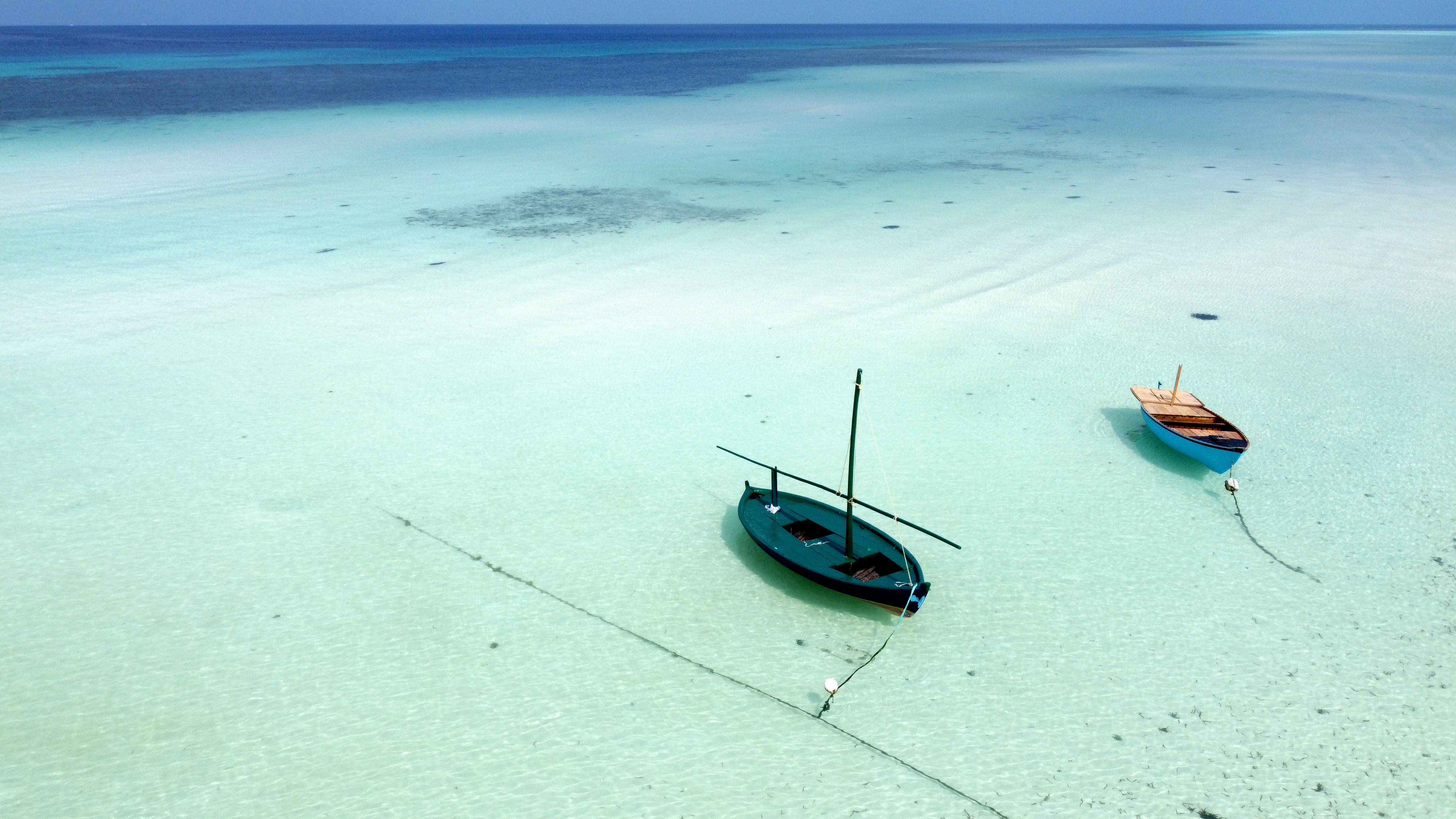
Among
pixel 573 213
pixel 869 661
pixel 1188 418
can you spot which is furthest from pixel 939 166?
pixel 869 661

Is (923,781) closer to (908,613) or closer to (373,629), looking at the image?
(908,613)

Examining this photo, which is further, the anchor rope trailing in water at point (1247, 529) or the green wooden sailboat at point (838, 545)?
A: the anchor rope trailing in water at point (1247, 529)

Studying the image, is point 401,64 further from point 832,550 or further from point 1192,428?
point 832,550

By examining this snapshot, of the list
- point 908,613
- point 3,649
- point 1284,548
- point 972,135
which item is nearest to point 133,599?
point 3,649

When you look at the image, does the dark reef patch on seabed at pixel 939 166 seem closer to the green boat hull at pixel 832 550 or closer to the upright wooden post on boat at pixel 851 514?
the green boat hull at pixel 832 550

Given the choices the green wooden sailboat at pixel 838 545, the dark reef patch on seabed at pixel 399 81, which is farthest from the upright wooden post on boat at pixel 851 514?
the dark reef patch on seabed at pixel 399 81
